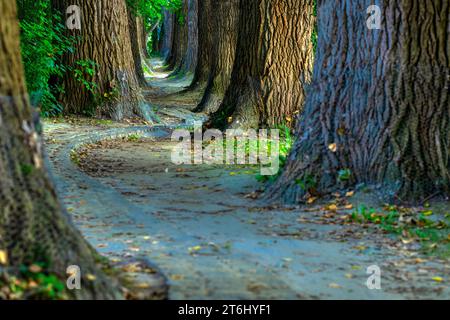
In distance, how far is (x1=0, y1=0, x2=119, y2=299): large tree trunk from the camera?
13.6 ft

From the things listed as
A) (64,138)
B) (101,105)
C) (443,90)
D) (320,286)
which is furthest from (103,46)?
(320,286)

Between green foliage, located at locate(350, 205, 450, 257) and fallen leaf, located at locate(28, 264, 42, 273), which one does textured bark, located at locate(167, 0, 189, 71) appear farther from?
fallen leaf, located at locate(28, 264, 42, 273)

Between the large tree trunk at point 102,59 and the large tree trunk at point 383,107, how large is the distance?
8.39 m

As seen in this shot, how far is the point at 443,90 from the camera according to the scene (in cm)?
842

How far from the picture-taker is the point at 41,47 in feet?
49.6

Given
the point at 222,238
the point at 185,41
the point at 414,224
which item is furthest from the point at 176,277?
the point at 185,41

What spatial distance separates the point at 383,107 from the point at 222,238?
2631 mm

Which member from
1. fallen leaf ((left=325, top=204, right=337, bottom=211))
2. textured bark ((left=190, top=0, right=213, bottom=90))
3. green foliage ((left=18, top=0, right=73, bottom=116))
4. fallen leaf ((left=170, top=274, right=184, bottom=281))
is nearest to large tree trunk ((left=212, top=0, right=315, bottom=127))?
green foliage ((left=18, top=0, right=73, bottom=116))

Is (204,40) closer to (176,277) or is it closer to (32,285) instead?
(176,277)

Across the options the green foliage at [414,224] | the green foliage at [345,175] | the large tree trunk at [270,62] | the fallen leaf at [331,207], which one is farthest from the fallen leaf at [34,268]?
the large tree trunk at [270,62]

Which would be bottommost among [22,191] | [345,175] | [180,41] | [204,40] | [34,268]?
[345,175]

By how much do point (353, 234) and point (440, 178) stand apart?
1441mm

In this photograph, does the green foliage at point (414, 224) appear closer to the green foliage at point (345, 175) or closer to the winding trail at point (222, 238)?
the winding trail at point (222, 238)
